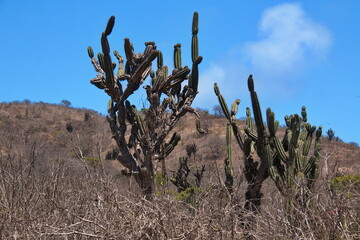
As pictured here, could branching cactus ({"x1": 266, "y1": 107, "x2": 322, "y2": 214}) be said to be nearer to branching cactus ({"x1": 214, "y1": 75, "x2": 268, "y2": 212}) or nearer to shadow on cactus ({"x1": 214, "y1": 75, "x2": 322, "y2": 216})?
shadow on cactus ({"x1": 214, "y1": 75, "x2": 322, "y2": 216})

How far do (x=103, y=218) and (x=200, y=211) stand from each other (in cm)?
91

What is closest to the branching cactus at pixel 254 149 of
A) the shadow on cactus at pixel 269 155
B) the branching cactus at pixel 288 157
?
the shadow on cactus at pixel 269 155

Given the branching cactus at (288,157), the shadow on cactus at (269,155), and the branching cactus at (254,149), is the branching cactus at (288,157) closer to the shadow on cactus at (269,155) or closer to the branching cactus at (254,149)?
the shadow on cactus at (269,155)

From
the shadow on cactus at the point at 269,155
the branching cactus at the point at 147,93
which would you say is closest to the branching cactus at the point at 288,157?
the shadow on cactus at the point at 269,155

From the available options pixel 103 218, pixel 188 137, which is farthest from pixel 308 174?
pixel 188 137

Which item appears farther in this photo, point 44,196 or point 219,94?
point 219,94

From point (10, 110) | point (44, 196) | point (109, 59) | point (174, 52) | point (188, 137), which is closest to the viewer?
point (44, 196)

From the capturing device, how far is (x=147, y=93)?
1157cm

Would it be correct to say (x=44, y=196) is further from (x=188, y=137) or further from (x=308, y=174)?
(x=188, y=137)

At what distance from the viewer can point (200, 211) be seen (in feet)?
16.8

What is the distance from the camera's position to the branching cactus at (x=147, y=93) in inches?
433

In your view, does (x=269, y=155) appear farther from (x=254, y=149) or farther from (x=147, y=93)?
(x=147, y=93)

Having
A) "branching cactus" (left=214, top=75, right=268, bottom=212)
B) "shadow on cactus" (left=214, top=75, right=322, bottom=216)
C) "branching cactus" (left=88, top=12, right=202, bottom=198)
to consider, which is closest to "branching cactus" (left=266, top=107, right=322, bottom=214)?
"shadow on cactus" (left=214, top=75, right=322, bottom=216)

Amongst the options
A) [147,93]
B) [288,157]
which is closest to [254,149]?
[288,157]
